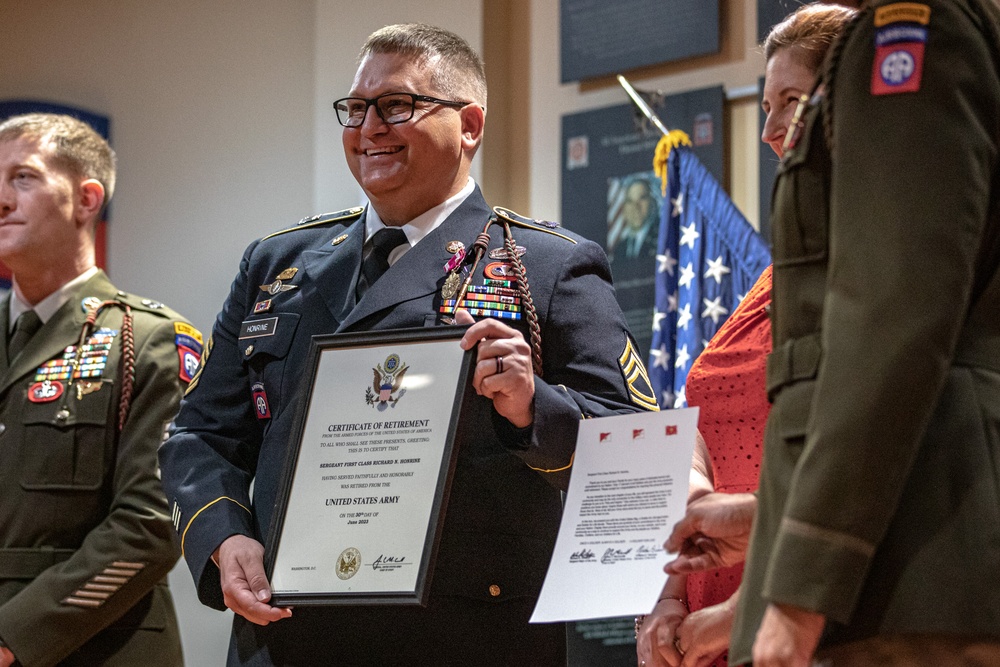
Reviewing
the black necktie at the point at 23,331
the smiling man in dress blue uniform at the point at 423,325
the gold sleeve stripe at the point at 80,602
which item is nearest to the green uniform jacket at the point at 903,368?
the smiling man in dress blue uniform at the point at 423,325

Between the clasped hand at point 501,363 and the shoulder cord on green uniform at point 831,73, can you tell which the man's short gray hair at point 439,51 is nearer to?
the clasped hand at point 501,363

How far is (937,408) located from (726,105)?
3638 millimetres

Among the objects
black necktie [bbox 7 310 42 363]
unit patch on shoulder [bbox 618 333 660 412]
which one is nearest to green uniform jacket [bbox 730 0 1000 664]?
unit patch on shoulder [bbox 618 333 660 412]

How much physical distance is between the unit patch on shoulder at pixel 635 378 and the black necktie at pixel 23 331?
177 cm

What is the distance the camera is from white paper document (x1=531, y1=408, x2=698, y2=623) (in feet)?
5.28

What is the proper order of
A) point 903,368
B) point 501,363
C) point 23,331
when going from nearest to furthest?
point 903,368, point 501,363, point 23,331

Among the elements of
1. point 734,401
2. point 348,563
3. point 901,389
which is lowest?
point 348,563

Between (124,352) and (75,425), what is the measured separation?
0.22m

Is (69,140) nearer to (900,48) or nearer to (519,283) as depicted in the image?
(519,283)

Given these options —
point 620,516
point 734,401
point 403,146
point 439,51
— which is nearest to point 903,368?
point 620,516

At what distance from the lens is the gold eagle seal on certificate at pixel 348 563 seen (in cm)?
192

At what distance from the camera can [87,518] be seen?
9.91 feet

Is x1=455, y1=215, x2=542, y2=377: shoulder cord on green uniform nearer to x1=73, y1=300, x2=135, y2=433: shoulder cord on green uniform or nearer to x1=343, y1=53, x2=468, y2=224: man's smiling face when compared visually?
x1=343, y1=53, x2=468, y2=224: man's smiling face

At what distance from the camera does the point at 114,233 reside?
17.6 ft
